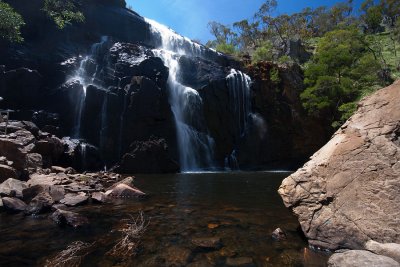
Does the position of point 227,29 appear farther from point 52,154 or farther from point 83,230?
point 83,230

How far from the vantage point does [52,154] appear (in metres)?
19.1

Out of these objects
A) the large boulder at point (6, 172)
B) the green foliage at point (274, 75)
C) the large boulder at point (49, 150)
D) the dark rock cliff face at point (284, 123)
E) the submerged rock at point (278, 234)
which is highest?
the green foliage at point (274, 75)

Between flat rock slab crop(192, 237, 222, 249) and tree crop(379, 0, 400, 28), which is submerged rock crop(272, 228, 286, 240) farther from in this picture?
tree crop(379, 0, 400, 28)

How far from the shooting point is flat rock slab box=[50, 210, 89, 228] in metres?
6.91

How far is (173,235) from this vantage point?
642 centimetres

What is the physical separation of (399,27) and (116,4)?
39.7 metres

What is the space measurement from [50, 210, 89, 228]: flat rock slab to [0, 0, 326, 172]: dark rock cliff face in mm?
15515

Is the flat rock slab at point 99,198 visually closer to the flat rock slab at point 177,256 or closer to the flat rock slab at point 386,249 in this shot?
the flat rock slab at point 177,256

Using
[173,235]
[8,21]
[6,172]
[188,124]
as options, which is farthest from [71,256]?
[188,124]

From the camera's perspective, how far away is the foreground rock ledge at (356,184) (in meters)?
4.82

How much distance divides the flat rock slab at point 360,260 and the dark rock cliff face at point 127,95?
20.2 m

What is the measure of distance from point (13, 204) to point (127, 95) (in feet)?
60.7

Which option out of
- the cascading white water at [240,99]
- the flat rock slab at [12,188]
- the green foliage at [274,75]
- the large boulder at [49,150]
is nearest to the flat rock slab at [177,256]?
the flat rock slab at [12,188]

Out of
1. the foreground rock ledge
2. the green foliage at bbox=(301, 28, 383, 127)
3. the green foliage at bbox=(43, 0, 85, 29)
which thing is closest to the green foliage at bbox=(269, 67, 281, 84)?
the green foliage at bbox=(301, 28, 383, 127)
